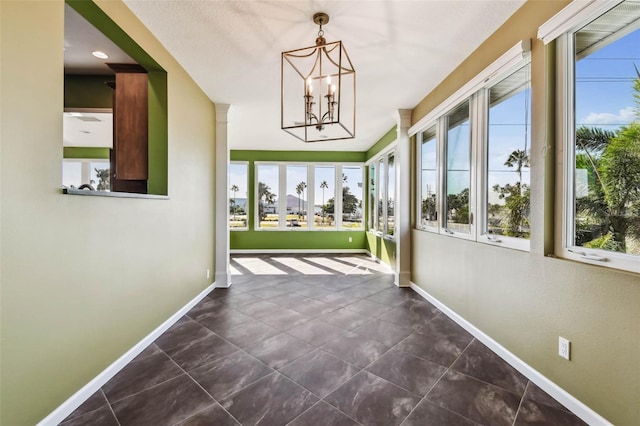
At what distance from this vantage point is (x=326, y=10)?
7.11 feet

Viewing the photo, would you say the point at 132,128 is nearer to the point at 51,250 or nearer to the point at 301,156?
the point at 51,250

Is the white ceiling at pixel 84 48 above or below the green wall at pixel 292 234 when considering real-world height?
above

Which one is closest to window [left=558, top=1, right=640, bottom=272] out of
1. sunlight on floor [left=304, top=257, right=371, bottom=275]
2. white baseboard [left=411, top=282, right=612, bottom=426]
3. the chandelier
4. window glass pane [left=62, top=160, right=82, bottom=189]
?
white baseboard [left=411, top=282, right=612, bottom=426]

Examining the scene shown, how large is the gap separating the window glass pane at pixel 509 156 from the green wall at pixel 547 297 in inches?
7.0

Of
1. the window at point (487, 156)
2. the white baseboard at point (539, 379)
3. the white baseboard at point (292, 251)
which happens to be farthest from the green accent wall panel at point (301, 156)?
the white baseboard at point (539, 379)

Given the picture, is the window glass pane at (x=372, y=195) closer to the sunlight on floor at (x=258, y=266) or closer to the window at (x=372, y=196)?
the window at (x=372, y=196)

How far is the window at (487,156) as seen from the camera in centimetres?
225

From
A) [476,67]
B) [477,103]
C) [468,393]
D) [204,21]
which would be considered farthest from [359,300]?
[204,21]

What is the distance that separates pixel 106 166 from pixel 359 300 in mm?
7008

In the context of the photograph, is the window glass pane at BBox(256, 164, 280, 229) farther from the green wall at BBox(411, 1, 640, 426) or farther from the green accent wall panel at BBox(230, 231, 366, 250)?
the green wall at BBox(411, 1, 640, 426)

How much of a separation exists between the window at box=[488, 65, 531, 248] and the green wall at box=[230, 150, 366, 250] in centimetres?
493

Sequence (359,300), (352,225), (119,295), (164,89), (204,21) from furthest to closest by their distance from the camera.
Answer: (352,225) → (359,300) → (164,89) → (204,21) → (119,295)

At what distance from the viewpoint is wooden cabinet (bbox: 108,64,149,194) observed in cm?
289

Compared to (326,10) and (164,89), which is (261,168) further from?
(326,10)
